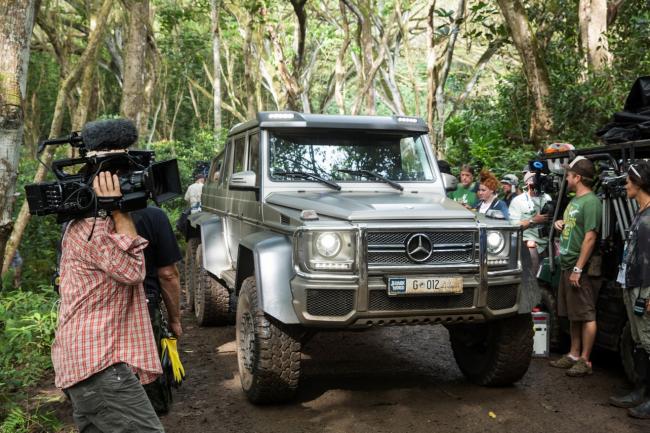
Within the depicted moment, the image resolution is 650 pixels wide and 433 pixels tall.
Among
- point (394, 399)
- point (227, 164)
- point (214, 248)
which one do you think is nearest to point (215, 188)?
point (227, 164)

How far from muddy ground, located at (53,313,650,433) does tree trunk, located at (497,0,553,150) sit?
21.0 ft

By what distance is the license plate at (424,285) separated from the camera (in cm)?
484

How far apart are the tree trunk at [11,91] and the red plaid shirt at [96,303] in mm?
1591

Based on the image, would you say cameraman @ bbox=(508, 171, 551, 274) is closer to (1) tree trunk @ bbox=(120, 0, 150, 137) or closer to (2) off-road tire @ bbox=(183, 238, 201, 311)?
(2) off-road tire @ bbox=(183, 238, 201, 311)

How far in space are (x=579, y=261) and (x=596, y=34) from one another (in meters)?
7.66

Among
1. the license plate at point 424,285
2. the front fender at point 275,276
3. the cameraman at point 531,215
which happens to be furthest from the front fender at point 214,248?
the cameraman at point 531,215

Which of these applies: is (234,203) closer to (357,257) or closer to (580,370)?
(357,257)

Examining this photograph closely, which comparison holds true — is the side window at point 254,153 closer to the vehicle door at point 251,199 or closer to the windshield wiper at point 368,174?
the vehicle door at point 251,199

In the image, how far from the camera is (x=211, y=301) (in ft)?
26.3

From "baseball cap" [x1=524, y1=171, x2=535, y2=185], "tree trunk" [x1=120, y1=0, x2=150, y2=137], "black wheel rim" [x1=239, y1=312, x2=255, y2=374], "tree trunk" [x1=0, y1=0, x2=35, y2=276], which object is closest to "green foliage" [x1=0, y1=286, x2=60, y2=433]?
"tree trunk" [x1=0, y1=0, x2=35, y2=276]

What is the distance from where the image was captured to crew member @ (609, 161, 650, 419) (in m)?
4.93

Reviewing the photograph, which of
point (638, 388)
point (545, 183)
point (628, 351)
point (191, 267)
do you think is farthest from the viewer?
point (191, 267)

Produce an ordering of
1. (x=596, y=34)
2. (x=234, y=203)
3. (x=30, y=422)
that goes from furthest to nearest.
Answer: (x=596, y=34), (x=234, y=203), (x=30, y=422)

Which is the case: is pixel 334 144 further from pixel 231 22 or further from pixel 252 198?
pixel 231 22
